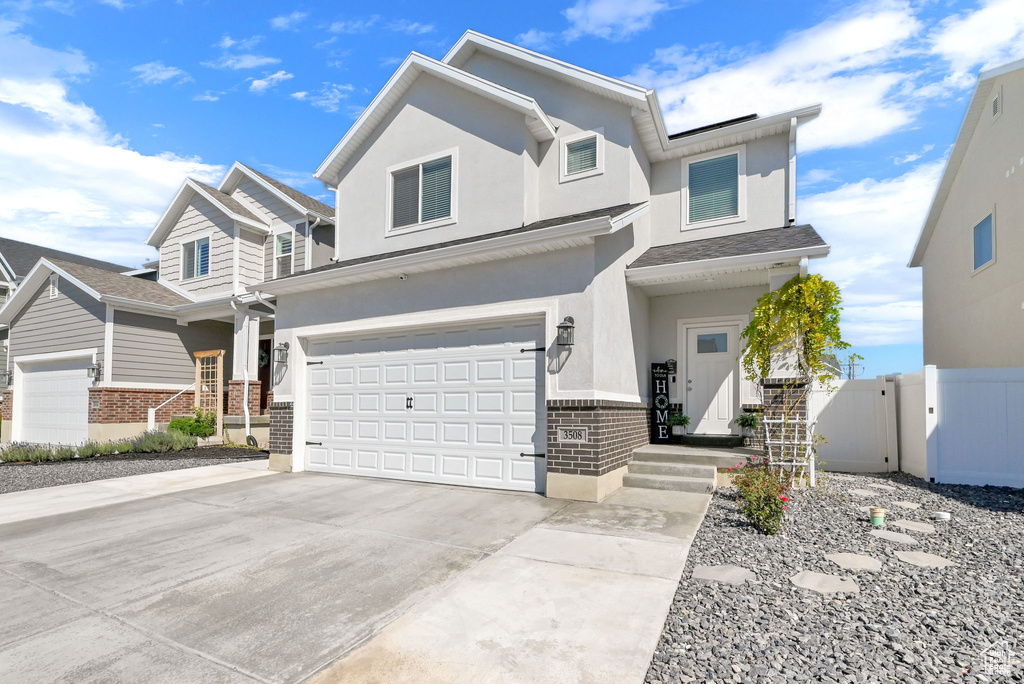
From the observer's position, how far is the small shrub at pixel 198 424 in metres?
13.5

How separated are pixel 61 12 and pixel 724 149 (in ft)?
36.3

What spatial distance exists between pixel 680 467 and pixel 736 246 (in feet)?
12.3

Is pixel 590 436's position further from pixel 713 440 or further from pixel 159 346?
pixel 159 346

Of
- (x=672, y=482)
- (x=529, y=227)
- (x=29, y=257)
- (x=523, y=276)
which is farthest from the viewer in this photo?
(x=29, y=257)

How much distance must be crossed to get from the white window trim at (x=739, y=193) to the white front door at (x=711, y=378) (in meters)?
1.98

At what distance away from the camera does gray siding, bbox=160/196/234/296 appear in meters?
15.0

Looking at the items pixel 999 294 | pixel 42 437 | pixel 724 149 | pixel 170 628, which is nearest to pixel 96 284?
Result: pixel 42 437

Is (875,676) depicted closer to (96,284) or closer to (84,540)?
(84,540)

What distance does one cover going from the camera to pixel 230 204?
15133mm

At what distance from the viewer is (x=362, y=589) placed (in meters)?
4.00

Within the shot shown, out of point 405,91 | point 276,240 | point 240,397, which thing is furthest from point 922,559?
point 276,240

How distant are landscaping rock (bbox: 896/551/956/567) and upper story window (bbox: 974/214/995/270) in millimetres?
9278

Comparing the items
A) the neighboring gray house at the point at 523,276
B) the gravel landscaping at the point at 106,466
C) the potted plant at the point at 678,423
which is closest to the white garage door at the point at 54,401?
the gravel landscaping at the point at 106,466

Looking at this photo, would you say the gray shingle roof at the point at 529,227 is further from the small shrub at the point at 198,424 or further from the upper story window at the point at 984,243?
the upper story window at the point at 984,243
